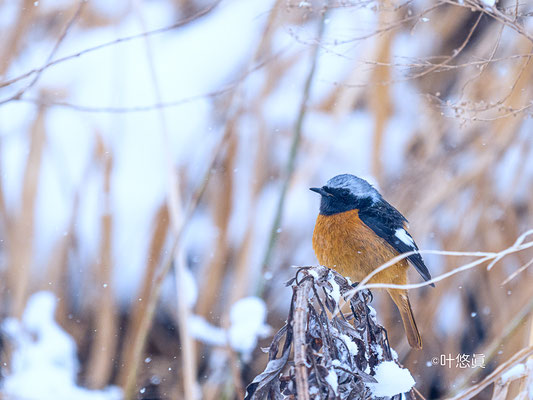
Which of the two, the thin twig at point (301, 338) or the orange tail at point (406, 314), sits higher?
the orange tail at point (406, 314)

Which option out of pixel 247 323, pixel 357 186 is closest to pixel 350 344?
pixel 357 186

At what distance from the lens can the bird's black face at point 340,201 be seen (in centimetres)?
150

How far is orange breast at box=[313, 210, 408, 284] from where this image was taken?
1.46 m

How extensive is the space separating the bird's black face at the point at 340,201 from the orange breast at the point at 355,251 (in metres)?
0.05

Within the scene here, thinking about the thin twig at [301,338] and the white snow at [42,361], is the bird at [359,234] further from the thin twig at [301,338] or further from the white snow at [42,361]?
the white snow at [42,361]

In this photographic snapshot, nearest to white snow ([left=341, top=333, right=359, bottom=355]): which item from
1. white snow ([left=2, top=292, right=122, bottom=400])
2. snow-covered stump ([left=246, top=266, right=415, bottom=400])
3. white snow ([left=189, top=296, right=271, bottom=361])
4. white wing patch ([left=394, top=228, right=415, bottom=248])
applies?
snow-covered stump ([left=246, top=266, right=415, bottom=400])

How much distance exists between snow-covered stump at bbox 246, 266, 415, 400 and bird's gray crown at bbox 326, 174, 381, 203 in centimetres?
69

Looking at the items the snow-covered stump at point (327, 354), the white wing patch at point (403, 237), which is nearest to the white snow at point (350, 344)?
the snow-covered stump at point (327, 354)

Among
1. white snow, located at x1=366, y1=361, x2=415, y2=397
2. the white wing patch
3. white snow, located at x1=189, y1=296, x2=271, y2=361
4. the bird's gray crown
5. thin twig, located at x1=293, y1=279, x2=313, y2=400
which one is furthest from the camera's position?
white snow, located at x1=189, y1=296, x2=271, y2=361

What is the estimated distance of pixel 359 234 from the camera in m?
1.47

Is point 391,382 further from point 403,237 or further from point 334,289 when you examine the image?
point 403,237

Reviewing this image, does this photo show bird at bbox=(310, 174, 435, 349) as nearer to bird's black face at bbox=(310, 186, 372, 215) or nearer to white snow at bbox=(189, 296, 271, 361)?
bird's black face at bbox=(310, 186, 372, 215)

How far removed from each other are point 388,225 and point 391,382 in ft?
2.49

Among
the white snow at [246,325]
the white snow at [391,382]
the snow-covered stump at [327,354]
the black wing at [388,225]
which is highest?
the black wing at [388,225]
